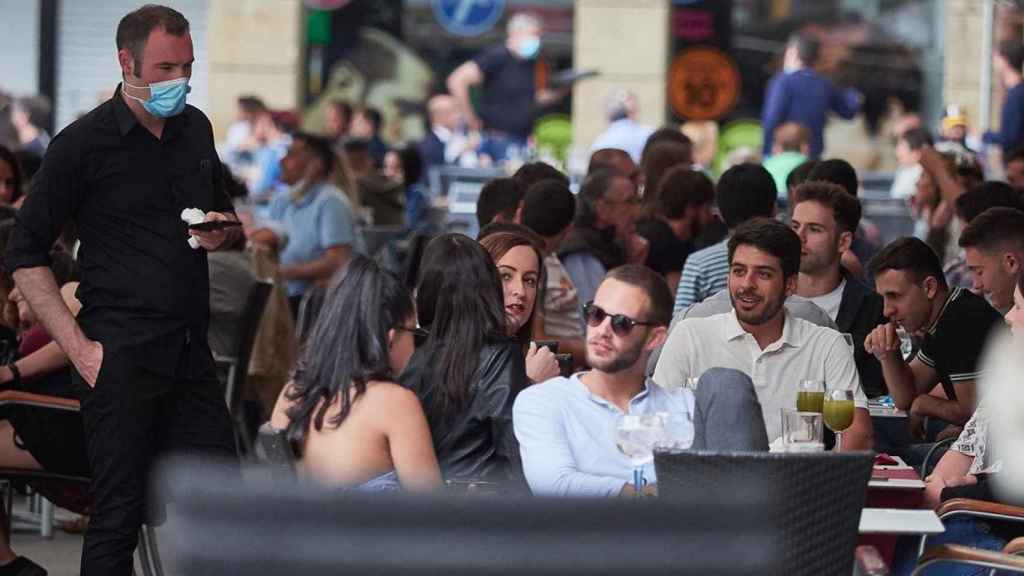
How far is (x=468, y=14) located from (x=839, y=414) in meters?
15.6

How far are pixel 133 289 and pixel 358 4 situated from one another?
15745mm

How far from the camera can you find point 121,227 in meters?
5.96

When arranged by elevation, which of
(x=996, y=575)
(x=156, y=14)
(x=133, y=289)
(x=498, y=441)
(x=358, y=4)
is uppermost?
(x=358, y=4)

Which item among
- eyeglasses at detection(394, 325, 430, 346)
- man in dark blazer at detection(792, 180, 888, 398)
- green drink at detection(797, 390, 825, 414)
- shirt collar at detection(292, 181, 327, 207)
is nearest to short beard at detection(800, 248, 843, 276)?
man in dark blazer at detection(792, 180, 888, 398)

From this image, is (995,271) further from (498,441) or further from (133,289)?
(133,289)

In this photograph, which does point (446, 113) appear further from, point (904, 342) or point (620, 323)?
point (620, 323)

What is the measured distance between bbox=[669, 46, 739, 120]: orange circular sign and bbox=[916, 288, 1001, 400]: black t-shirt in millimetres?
13810

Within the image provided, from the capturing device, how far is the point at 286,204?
12781 mm

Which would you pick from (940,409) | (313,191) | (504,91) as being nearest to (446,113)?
(504,91)

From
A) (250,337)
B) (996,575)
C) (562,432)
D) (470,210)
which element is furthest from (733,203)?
(470,210)

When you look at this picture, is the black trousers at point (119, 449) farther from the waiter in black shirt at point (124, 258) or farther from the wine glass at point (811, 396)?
the wine glass at point (811, 396)

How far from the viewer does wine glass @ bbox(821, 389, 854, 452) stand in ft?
19.8

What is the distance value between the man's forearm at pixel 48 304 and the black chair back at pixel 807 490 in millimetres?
2305

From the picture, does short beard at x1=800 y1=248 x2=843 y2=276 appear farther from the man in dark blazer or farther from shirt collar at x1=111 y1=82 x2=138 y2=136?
shirt collar at x1=111 y1=82 x2=138 y2=136
